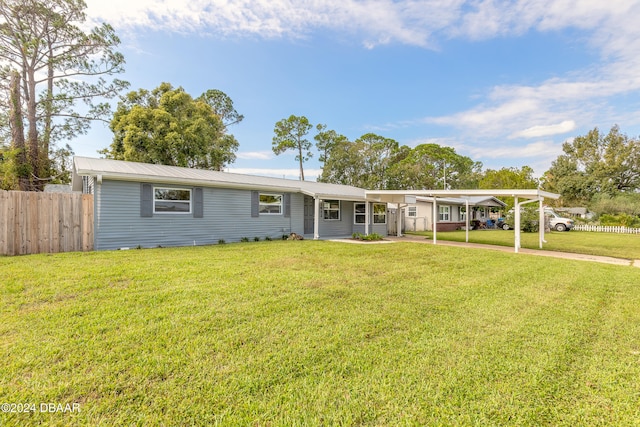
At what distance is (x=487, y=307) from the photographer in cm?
443

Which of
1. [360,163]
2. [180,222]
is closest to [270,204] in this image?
[180,222]

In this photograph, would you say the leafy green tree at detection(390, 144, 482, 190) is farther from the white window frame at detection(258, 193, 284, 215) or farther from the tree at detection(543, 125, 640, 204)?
the white window frame at detection(258, 193, 284, 215)

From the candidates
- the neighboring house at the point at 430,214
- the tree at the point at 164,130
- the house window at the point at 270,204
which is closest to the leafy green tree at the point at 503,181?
the neighboring house at the point at 430,214

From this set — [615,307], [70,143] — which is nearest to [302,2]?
[615,307]

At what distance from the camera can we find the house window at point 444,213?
902 inches

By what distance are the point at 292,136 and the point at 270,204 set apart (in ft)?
76.4

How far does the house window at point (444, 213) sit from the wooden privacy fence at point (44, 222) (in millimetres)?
21503

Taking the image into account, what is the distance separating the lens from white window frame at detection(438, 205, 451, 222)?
22.9 metres

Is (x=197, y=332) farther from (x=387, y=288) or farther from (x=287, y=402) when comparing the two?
(x=387, y=288)

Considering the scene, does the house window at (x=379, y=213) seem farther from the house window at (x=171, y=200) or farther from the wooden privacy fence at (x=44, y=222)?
the wooden privacy fence at (x=44, y=222)

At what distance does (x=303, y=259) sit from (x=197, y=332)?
476cm

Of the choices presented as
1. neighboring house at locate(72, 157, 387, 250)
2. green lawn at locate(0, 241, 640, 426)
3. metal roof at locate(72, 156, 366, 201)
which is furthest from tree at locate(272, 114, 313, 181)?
green lawn at locate(0, 241, 640, 426)

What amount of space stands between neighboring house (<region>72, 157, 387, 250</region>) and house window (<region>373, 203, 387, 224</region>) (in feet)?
6.61

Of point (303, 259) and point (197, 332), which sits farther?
point (303, 259)
